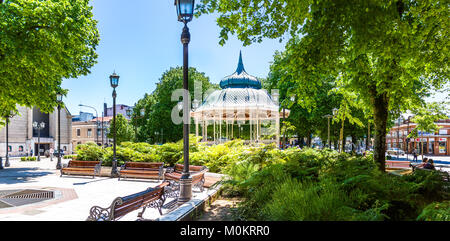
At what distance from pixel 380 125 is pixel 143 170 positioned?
10430 mm

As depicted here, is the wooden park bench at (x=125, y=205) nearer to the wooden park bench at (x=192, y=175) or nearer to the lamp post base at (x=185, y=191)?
the lamp post base at (x=185, y=191)

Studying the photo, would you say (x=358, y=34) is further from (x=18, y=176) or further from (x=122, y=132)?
(x=122, y=132)

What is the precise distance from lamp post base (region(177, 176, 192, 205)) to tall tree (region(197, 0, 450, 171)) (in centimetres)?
419

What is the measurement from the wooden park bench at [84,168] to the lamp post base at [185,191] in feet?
29.4

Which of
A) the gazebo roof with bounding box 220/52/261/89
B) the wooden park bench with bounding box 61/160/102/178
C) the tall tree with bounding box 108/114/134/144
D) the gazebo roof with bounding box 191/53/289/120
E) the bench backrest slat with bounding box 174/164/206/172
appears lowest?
the wooden park bench with bounding box 61/160/102/178

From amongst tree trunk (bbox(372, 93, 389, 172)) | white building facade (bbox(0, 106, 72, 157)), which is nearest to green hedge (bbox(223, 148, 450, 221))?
tree trunk (bbox(372, 93, 389, 172))

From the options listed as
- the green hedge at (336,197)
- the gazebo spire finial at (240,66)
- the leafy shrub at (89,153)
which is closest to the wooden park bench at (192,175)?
the green hedge at (336,197)

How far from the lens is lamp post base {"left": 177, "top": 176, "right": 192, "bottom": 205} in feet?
21.2

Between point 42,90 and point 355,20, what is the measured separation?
16821 mm

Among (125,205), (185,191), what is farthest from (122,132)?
(125,205)

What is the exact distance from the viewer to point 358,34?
16.5 ft

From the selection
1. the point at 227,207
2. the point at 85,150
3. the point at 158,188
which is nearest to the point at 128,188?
the point at 158,188

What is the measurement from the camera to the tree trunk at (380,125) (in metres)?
9.47

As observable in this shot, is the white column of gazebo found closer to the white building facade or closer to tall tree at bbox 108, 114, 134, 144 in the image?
the white building facade
